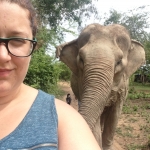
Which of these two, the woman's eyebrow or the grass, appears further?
the grass

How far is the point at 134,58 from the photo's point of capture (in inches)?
185

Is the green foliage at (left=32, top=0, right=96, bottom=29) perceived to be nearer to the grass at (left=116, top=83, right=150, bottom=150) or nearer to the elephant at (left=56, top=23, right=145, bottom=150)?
the grass at (left=116, top=83, right=150, bottom=150)

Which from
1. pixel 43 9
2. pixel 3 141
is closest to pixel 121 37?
pixel 3 141

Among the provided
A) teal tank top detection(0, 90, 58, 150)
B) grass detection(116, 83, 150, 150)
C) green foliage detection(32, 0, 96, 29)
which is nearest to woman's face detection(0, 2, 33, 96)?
teal tank top detection(0, 90, 58, 150)

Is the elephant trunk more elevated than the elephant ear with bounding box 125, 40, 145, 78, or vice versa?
the elephant ear with bounding box 125, 40, 145, 78

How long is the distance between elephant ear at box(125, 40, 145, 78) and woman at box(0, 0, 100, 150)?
11.5ft

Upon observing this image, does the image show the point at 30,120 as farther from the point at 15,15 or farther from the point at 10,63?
the point at 15,15

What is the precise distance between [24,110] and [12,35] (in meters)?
0.30

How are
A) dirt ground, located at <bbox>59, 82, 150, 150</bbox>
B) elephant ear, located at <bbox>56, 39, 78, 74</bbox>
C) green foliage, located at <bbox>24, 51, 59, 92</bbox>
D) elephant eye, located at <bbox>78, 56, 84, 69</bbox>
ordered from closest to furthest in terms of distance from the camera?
1. elephant eye, located at <bbox>78, 56, 84, 69</bbox>
2. elephant ear, located at <bbox>56, 39, 78, 74</bbox>
3. dirt ground, located at <bbox>59, 82, 150, 150</bbox>
4. green foliage, located at <bbox>24, 51, 59, 92</bbox>

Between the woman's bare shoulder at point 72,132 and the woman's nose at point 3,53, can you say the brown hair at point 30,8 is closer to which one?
the woman's nose at point 3,53

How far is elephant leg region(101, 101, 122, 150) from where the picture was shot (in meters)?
4.91

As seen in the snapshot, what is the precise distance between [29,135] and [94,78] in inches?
104

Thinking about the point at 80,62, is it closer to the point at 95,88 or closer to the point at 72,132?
the point at 95,88

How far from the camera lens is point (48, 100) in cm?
122
